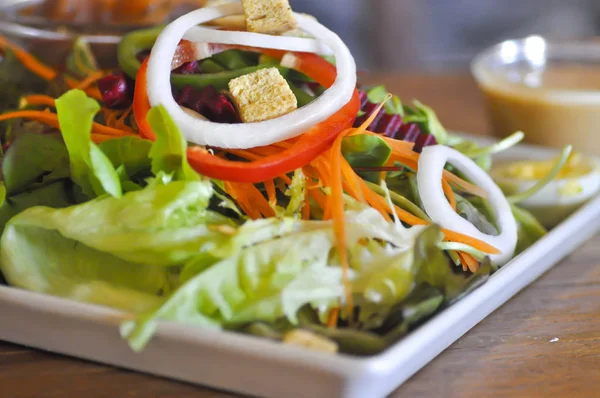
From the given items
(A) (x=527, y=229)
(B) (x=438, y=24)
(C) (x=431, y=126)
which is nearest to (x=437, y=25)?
(B) (x=438, y=24)

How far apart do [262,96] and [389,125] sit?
35cm

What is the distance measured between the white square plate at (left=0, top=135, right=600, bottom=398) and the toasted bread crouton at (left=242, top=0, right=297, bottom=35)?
67cm

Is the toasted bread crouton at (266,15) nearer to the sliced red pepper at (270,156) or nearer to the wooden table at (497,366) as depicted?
the sliced red pepper at (270,156)

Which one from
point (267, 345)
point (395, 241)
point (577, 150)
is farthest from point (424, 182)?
point (577, 150)

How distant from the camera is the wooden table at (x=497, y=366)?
1133mm

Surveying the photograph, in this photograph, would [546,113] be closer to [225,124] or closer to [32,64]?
[225,124]

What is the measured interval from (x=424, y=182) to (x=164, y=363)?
0.61m

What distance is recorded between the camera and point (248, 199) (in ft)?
4.38

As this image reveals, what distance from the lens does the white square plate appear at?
0.98 meters

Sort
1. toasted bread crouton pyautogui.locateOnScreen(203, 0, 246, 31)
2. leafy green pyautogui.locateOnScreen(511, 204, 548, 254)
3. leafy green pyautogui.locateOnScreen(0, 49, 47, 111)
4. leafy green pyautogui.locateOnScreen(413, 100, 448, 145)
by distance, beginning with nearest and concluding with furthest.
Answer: toasted bread crouton pyautogui.locateOnScreen(203, 0, 246, 31)
leafy green pyautogui.locateOnScreen(511, 204, 548, 254)
leafy green pyautogui.locateOnScreen(413, 100, 448, 145)
leafy green pyautogui.locateOnScreen(0, 49, 47, 111)

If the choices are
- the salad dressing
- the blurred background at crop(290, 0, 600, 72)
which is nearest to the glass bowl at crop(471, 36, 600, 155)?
the salad dressing

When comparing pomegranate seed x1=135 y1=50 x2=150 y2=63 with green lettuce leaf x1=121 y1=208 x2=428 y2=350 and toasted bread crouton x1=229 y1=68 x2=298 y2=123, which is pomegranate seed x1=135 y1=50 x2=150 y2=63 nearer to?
toasted bread crouton x1=229 y1=68 x2=298 y2=123

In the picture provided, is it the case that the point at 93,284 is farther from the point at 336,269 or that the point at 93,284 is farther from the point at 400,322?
the point at 400,322

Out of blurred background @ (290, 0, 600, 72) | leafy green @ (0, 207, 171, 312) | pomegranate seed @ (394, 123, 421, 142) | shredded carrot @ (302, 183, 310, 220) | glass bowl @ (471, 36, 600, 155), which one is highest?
shredded carrot @ (302, 183, 310, 220)
